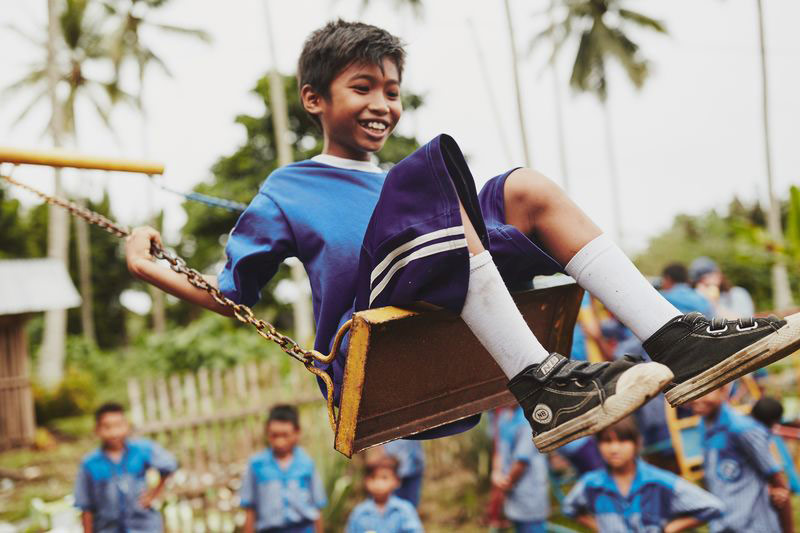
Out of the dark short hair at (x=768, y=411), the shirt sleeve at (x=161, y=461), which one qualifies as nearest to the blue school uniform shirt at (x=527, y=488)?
the dark short hair at (x=768, y=411)

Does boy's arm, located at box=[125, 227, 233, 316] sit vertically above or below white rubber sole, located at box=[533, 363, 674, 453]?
above

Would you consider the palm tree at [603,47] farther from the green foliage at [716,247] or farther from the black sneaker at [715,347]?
the black sneaker at [715,347]

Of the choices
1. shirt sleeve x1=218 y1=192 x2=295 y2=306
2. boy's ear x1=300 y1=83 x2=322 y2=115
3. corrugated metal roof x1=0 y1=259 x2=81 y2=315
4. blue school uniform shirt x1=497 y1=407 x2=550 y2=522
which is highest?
corrugated metal roof x1=0 y1=259 x2=81 y2=315

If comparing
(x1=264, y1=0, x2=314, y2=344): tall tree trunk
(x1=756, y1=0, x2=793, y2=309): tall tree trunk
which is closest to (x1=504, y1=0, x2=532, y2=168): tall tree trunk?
(x1=264, y1=0, x2=314, y2=344): tall tree trunk

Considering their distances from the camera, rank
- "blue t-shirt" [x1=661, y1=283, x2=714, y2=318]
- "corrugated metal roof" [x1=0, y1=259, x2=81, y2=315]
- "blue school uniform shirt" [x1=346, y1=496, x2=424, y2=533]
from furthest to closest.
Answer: "corrugated metal roof" [x1=0, y1=259, x2=81, y2=315] → "blue t-shirt" [x1=661, y1=283, x2=714, y2=318] → "blue school uniform shirt" [x1=346, y1=496, x2=424, y2=533]

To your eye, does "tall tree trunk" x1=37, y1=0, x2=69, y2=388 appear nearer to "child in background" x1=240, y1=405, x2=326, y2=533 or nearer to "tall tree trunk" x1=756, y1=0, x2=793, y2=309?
"child in background" x1=240, y1=405, x2=326, y2=533

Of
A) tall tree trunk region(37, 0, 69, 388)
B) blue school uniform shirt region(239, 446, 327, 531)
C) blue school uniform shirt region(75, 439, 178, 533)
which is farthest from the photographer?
tall tree trunk region(37, 0, 69, 388)

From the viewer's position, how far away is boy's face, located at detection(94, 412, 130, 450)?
4.82 m

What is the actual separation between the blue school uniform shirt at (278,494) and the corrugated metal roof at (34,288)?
27.3 feet

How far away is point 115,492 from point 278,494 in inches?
44.5

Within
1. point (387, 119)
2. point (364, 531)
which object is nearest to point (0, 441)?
point (364, 531)

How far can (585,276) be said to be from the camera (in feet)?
6.20

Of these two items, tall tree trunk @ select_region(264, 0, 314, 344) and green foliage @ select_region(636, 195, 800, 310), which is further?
green foliage @ select_region(636, 195, 800, 310)

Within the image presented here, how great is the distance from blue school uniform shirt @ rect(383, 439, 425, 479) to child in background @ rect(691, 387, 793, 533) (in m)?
2.43
